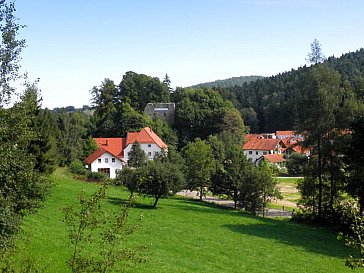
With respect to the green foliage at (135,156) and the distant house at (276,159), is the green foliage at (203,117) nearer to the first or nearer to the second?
the distant house at (276,159)

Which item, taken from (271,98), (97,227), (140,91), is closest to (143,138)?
(140,91)

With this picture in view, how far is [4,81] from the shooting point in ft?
42.3

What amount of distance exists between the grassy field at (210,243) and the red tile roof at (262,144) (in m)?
67.9

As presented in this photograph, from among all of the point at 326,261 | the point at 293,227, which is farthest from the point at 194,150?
the point at 326,261

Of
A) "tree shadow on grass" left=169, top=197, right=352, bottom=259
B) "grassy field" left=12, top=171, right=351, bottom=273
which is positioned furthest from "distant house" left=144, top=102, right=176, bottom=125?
"tree shadow on grass" left=169, top=197, right=352, bottom=259

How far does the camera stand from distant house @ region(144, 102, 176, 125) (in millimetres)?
91750

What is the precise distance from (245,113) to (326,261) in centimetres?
12487

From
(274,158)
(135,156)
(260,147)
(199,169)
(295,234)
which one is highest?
(260,147)

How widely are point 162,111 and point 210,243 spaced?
70.2 meters

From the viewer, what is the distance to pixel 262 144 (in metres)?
103

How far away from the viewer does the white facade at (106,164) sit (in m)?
65.8

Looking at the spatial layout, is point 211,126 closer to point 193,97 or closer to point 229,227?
point 193,97

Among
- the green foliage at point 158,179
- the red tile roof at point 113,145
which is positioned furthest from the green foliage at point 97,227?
the red tile roof at point 113,145

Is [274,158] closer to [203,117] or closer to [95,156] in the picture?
[203,117]
